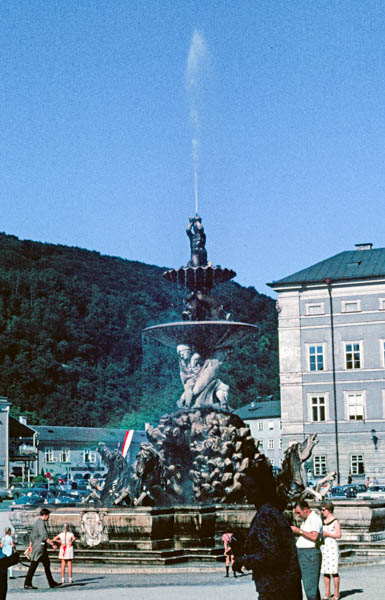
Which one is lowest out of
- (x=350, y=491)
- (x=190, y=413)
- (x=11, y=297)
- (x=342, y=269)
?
(x=350, y=491)

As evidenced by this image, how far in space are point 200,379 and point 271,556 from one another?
15.3m

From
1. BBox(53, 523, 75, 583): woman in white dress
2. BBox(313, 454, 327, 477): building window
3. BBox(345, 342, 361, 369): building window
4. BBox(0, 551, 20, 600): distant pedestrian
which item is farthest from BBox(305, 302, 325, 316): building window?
BBox(0, 551, 20, 600): distant pedestrian

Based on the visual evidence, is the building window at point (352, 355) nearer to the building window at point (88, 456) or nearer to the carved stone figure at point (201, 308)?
the carved stone figure at point (201, 308)

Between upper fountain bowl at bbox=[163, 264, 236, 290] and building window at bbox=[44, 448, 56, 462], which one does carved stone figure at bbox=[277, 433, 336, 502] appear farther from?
building window at bbox=[44, 448, 56, 462]

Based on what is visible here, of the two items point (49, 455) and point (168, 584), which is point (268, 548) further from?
point (49, 455)

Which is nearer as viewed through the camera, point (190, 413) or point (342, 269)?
point (190, 413)

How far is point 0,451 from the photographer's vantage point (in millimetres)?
90188

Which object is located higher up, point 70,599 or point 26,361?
point 26,361

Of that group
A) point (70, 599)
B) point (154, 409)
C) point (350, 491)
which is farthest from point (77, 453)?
point (70, 599)

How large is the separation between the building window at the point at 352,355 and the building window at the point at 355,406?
5.98 feet

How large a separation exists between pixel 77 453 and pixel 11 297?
151 ft

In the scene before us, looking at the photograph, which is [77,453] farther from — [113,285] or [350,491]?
[350,491]

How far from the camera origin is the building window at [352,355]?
6191cm

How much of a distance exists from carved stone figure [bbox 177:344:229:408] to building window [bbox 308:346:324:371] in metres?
42.1
